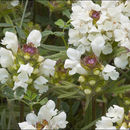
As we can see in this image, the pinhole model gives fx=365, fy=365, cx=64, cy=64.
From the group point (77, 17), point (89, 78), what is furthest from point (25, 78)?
point (77, 17)

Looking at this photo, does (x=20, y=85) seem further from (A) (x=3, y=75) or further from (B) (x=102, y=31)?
(B) (x=102, y=31)

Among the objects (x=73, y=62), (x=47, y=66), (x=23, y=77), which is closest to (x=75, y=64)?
(x=73, y=62)

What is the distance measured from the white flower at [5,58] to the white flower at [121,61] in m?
0.41

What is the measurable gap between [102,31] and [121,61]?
0.47ft

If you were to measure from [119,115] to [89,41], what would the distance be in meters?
0.38

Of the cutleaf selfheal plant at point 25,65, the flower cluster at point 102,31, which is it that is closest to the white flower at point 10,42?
the cutleaf selfheal plant at point 25,65

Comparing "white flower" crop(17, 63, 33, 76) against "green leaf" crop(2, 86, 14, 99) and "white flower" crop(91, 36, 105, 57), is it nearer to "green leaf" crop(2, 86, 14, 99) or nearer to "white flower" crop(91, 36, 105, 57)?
"green leaf" crop(2, 86, 14, 99)

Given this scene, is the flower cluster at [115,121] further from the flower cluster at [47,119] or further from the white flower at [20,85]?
the white flower at [20,85]

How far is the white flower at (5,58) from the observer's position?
54.4 inches

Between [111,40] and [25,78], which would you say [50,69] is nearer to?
[25,78]

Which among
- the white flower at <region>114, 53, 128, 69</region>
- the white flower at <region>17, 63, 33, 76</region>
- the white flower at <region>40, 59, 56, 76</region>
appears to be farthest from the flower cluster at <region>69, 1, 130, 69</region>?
the white flower at <region>17, 63, 33, 76</region>

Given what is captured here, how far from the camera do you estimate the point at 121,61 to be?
1.45 m

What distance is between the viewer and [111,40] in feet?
4.91

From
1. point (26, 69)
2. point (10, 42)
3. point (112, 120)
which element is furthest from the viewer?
point (10, 42)
